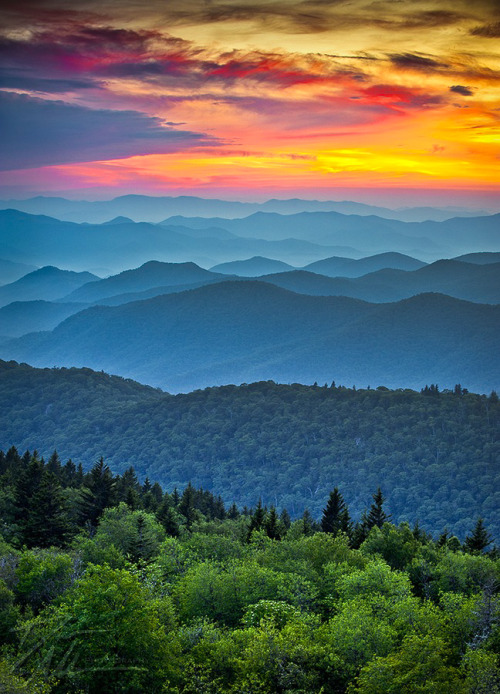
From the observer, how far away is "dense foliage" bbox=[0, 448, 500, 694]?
26859mm

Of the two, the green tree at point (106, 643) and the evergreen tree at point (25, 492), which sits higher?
the evergreen tree at point (25, 492)

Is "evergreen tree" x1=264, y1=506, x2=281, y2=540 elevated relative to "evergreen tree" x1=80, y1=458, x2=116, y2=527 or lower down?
lower down

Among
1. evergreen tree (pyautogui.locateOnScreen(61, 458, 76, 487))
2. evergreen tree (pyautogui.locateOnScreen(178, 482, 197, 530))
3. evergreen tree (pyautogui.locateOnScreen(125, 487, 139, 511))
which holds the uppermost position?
evergreen tree (pyautogui.locateOnScreen(61, 458, 76, 487))

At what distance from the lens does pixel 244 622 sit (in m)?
33.3

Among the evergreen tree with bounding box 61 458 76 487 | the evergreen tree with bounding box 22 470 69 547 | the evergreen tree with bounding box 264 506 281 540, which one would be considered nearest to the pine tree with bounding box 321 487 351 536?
the evergreen tree with bounding box 264 506 281 540

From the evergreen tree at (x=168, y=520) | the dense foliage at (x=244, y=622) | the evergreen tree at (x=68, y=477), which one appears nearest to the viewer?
the dense foliage at (x=244, y=622)

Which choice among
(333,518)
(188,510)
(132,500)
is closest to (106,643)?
(333,518)

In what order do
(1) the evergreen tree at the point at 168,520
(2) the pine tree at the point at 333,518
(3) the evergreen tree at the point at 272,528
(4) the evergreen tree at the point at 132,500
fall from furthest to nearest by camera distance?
(4) the evergreen tree at the point at 132,500 < (2) the pine tree at the point at 333,518 < (1) the evergreen tree at the point at 168,520 < (3) the evergreen tree at the point at 272,528

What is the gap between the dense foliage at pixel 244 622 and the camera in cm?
2686

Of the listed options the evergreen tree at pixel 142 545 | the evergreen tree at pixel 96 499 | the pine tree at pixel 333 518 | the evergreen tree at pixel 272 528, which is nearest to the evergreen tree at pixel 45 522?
the evergreen tree at pixel 142 545

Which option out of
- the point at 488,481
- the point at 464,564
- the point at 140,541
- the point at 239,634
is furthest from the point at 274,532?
the point at 488,481

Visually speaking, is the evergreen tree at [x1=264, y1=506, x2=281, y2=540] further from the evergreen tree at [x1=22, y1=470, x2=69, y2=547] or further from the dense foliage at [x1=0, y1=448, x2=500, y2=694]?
the evergreen tree at [x1=22, y1=470, x2=69, y2=547]

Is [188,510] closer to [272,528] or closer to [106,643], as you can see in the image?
[272,528]

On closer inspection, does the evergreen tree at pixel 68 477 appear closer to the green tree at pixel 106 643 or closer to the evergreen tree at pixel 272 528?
the evergreen tree at pixel 272 528
